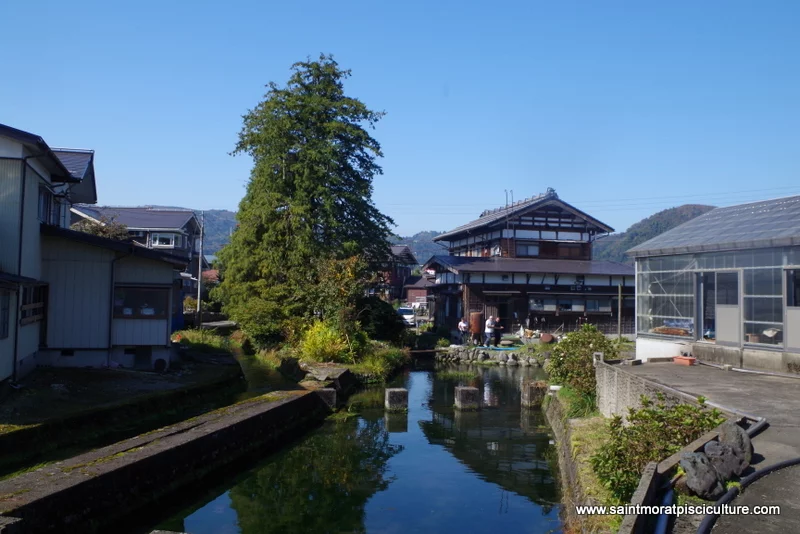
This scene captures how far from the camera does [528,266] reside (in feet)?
116

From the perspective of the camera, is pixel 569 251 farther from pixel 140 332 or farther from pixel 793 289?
pixel 140 332

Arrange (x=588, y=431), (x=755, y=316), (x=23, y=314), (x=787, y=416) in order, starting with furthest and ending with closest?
1. (x=755, y=316)
2. (x=23, y=314)
3. (x=588, y=431)
4. (x=787, y=416)

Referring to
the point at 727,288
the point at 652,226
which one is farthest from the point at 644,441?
the point at 652,226

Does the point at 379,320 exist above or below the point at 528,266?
below

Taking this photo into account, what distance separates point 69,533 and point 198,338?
18018mm

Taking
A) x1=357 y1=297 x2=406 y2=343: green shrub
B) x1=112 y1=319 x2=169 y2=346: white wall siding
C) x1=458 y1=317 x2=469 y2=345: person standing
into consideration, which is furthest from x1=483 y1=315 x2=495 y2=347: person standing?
x1=112 y1=319 x2=169 y2=346: white wall siding

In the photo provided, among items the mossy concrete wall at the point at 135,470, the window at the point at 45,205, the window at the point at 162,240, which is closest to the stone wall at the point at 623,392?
the mossy concrete wall at the point at 135,470

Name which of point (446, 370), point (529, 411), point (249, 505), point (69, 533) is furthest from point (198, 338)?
point (69, 533)

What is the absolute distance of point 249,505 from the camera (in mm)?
9852

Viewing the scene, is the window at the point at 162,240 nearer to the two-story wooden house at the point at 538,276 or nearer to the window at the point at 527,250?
the two-story wooden house at the point at 538,276

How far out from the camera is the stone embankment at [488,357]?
90.5ft

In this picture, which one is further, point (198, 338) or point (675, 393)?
point (198, 338)

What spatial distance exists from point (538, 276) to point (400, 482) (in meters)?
25.1

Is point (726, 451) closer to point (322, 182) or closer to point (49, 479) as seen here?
point (49, 479)
